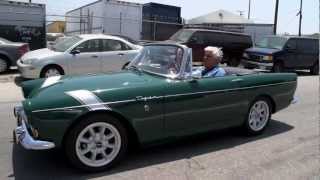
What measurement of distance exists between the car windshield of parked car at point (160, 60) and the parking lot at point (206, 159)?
1026mm

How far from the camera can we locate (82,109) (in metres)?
4.45

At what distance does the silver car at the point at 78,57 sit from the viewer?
1166 cm

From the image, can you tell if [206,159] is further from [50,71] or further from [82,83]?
[50,71]

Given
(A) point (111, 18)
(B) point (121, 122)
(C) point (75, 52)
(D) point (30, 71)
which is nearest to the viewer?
(B) point (121, 122)

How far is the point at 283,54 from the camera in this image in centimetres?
1708

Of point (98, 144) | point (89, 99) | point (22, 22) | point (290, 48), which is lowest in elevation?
point (98, 144)

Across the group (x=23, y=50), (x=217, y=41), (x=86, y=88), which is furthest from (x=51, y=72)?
(x=217, y=41)

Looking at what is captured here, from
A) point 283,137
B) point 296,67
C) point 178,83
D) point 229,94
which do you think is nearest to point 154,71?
point 178,83

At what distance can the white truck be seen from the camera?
24.3 meters

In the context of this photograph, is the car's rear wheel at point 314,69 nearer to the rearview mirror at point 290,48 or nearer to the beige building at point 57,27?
the rearview mirror at point 290,48

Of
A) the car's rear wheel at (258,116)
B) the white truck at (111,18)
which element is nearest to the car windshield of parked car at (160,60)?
the car's rear wheel at (258,116)

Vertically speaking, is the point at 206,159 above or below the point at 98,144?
below

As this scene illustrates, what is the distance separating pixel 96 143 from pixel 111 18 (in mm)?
20354

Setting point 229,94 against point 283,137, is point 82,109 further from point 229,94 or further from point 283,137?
point 283,137
